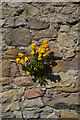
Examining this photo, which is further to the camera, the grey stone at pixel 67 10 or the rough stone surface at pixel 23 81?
the grey stone at pixel 67 10

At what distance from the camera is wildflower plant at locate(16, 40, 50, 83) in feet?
10.1

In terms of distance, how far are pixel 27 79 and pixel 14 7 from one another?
4.33 feet

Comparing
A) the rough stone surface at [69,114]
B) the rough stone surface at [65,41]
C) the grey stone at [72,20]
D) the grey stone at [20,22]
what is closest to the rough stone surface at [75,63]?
the rough stone surface at [65,41]

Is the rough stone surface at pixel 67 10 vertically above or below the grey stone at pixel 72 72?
above

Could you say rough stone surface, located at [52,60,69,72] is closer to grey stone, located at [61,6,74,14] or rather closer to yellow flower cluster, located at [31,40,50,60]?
yellow flower cluster, located at [31,40,50,60]

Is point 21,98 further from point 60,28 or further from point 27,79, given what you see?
point 60,28

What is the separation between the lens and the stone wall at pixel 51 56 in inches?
121

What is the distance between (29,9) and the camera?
11.0 feet

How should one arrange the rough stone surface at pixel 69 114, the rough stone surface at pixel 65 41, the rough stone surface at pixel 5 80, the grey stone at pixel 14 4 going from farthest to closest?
1. the grey stone at pixel 14 4
2. the rough stone surface at pixel 65 41
3. the rough stone surface at pixel 5 80
4. the rough stone surface at pixel 69 114

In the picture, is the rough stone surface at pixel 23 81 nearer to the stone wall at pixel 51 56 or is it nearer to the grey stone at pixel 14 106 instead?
the stone wall at pixel 51 56

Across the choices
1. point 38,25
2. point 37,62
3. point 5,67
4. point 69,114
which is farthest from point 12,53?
point 69,114

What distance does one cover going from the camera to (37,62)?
122 inches

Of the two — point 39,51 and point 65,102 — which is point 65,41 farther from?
point 65,102

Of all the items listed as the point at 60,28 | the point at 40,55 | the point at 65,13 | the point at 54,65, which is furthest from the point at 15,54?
the point at 65,13
